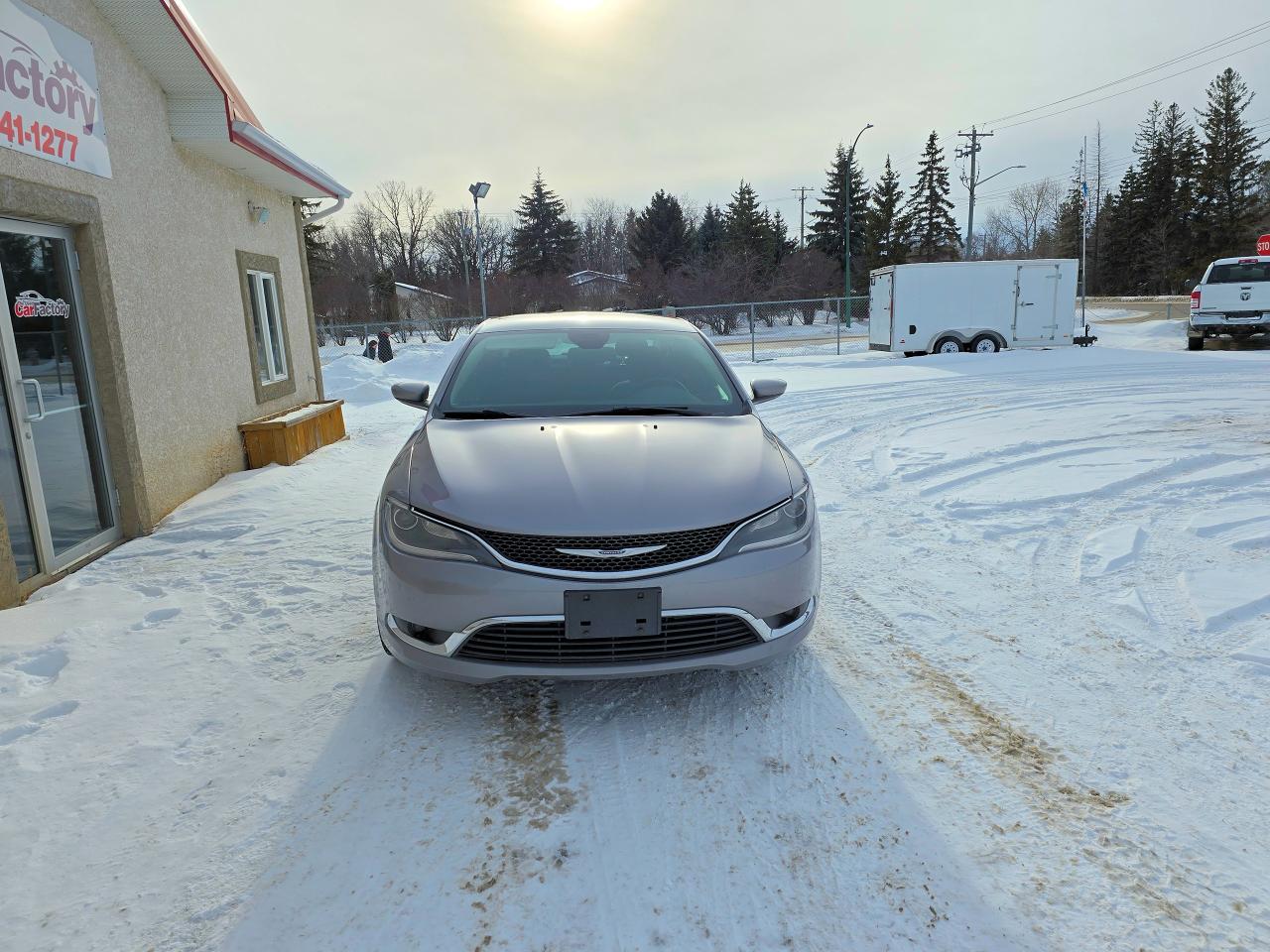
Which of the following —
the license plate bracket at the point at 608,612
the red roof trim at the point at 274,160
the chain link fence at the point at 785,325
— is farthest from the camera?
the chain link fence at the point at 785,325

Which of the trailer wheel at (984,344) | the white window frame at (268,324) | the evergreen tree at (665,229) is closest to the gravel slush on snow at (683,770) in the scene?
the white window frame at (268,324)

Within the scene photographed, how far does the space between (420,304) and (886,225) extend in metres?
30.6

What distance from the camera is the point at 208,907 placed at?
214 cm

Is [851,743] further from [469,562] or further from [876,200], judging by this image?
[876,200]

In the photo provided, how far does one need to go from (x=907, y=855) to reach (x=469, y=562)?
1709 millimetres

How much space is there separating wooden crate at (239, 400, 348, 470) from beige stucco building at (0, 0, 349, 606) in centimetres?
14

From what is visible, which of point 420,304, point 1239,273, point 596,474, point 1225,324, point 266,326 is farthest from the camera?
point 420,304

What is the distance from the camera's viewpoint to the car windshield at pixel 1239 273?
17938 millimetres

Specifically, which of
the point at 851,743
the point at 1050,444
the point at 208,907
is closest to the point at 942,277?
the point at 1050,444

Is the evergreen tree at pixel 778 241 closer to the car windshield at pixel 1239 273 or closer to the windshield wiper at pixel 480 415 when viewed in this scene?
the car windshield at pixel 1239 273

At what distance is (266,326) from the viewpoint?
9.52 metres

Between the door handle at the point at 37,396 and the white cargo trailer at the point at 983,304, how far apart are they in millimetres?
17564

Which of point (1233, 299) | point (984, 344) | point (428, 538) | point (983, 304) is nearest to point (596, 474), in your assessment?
point (428, 538)

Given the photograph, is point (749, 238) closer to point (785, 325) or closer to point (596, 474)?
point (785, 325)
